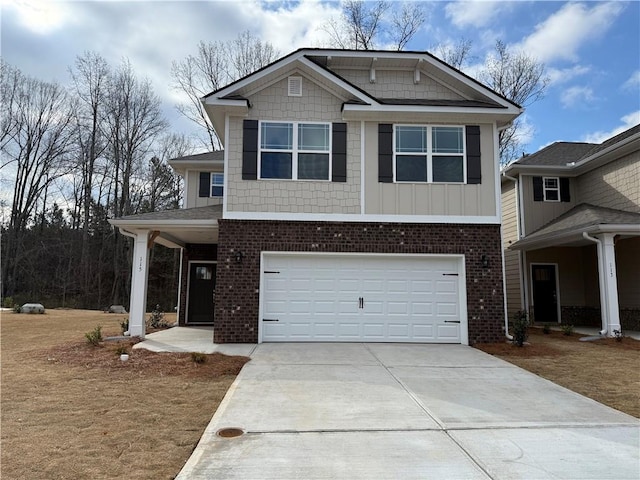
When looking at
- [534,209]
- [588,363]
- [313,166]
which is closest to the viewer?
[588,363]

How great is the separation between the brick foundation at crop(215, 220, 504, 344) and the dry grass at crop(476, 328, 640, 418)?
106cm

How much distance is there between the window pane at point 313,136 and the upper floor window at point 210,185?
17.8ft

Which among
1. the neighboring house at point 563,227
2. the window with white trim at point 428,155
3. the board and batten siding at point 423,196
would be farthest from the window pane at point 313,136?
the neighboring house at point 563,227

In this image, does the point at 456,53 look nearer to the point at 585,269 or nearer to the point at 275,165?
the point at 585,269

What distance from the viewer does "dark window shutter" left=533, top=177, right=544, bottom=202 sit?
51.7 feet

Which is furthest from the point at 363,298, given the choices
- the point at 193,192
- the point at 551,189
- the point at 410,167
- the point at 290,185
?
the point at 551,189

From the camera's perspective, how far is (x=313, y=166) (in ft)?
35.4

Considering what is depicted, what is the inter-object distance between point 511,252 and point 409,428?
13.4 metres

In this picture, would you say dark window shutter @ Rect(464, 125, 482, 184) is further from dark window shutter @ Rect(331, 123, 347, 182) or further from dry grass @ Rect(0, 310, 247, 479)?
dry grass @ Rect(0, 310, 247, 479)

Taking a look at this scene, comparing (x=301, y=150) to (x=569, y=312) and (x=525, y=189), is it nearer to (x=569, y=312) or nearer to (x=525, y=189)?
(x=525, y=189)

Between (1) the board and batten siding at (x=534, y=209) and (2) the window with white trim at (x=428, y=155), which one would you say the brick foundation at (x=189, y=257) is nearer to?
(2) the window with white trim at (x=428, y=155)

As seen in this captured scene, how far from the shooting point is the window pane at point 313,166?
35.3 ft

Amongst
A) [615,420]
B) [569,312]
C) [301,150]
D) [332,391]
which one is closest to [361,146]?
[301,150]

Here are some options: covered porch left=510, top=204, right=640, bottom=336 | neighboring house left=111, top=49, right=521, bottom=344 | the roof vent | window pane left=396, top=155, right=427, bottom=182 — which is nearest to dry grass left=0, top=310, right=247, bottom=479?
neighboring house left=111, top=49, right=521, bottom=344
